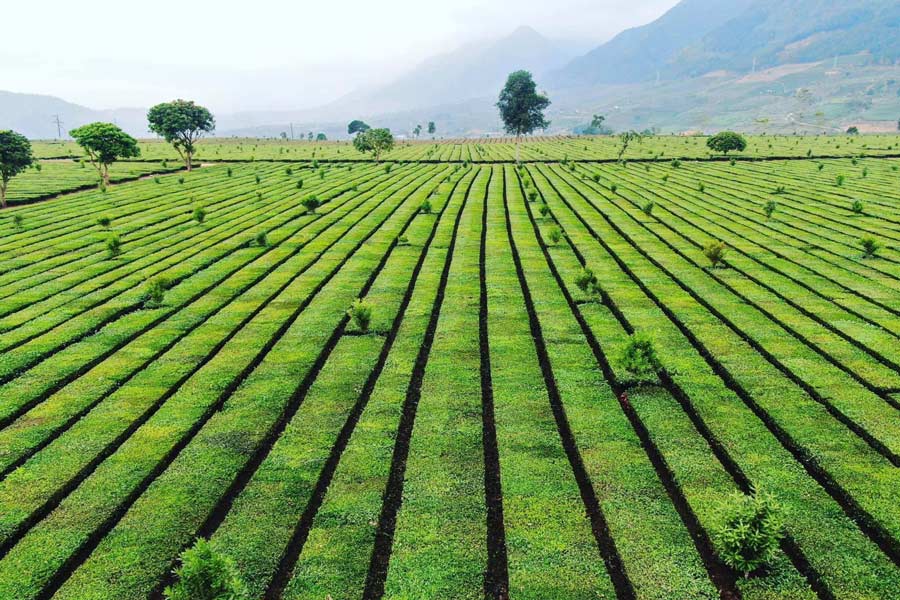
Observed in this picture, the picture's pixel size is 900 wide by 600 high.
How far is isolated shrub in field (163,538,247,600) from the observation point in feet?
27.9

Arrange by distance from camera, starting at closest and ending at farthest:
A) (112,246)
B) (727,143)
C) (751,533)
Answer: (751,533) < (112,246) < (727,143)

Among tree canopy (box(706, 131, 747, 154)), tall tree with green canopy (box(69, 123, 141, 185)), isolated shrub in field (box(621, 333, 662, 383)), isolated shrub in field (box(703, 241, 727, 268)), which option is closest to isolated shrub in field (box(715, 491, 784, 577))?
isolated shrub in field (box(621, 333, 662, 383))

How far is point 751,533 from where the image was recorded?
32.9 feet

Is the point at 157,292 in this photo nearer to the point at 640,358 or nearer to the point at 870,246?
the point at 640,358

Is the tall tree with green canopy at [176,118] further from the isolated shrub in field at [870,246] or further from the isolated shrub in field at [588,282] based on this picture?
the isolated shrub in field at [870,246]

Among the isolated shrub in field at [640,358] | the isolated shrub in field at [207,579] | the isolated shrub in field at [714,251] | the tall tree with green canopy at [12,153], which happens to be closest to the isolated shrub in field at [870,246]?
the isolated shrub in field at [714,251]

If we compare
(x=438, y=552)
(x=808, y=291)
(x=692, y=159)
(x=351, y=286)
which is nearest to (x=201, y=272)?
(x=351, y=286)

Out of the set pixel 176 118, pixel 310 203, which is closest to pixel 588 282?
pixel 310 203

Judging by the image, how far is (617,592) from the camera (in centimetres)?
1022

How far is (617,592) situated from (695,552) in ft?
6.55

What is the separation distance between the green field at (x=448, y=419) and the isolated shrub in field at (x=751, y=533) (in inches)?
17.4

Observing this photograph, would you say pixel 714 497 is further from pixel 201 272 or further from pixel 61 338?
pixel 201 272

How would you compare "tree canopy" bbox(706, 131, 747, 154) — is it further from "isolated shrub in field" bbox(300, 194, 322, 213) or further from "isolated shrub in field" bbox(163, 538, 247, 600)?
"isolated shrub in field" bbox(163, 538, 247, 600)

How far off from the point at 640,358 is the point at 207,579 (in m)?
13.5
